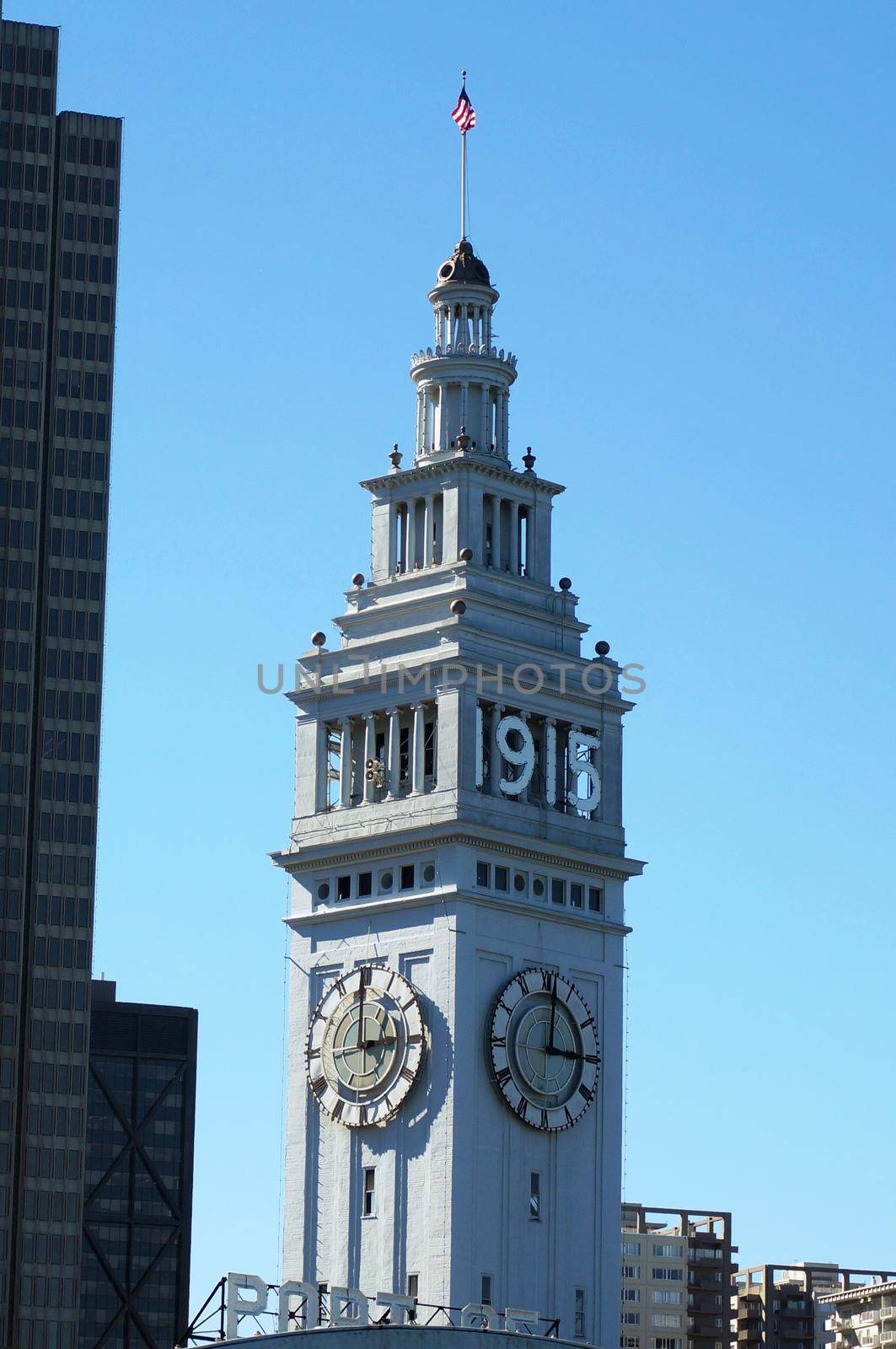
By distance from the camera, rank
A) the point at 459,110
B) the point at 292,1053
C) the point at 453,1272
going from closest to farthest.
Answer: the point at 453,1272 < the point at 292,1053 < the point at 459,110

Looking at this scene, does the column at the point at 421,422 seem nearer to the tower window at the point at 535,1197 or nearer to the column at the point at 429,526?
the column at the point at 429,526

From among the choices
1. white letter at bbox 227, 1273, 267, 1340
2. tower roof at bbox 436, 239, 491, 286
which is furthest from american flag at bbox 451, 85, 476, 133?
white letter at bbox 227, 1273, 267, 1340

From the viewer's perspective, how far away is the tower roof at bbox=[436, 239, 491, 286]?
15688cm

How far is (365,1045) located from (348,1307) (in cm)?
1811

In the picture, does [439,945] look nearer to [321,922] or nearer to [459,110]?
[321,922]

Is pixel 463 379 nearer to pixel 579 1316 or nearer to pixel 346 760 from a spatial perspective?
pixel 346 760

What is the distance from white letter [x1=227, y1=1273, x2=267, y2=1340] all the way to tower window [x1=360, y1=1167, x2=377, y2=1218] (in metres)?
20.3

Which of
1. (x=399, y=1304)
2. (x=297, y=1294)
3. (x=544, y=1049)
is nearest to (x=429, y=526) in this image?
(x=544, y=1049)

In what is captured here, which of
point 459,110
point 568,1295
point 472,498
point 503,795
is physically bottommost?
point 568,1295

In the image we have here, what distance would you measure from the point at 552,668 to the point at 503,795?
23.0 feet

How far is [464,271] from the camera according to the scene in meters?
157

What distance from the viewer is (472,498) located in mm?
151375

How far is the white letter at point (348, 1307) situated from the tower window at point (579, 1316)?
15853 mm

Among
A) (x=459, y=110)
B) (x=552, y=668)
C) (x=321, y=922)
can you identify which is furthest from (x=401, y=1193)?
(x=459, y=110)
